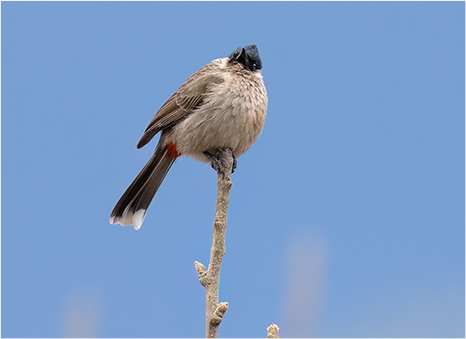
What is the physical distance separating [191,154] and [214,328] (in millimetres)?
2586

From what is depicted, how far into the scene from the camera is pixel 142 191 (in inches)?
206

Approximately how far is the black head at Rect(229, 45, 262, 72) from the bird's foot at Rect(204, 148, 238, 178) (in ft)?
2.66

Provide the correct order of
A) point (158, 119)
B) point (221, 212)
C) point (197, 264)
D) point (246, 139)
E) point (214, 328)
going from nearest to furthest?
1. point (214, 328)
2. point (197, 264)
3. point (221, 212)
4. point (246, 139)
5. point (158, 119)

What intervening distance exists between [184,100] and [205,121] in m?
0.40

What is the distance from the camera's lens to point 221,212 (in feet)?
10.1

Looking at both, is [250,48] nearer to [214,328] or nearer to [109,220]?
[109,220]

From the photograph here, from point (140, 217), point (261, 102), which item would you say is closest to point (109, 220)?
point (140, 217)

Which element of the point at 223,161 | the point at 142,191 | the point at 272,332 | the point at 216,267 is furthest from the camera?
the point at 142,191

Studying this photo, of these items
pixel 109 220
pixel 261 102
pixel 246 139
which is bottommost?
pixel 109 220

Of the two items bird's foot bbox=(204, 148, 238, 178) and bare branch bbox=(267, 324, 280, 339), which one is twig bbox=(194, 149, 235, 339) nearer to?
bird's foot bbox=(204, 148, 238, 178)

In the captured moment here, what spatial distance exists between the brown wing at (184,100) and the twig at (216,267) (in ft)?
4.57

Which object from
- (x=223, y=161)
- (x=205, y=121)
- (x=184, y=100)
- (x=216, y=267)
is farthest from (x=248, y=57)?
(x=216, y=267)

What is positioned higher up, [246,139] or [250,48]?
[250,48]

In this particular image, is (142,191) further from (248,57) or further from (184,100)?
(248,57)
